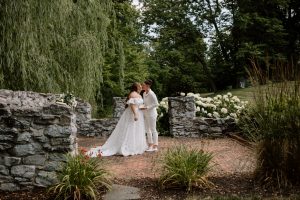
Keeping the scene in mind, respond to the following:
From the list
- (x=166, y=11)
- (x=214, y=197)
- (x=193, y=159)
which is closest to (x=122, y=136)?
(x=193, y=159)

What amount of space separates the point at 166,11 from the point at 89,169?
65.2ft

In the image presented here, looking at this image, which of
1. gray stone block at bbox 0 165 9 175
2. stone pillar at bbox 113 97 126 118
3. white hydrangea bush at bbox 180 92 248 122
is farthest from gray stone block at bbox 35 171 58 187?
white hydrangea bush at bbox 180 92 248 122

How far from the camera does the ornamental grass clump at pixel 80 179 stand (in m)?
5.52

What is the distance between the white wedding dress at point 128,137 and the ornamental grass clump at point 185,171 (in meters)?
2.96

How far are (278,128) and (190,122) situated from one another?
6011 mm

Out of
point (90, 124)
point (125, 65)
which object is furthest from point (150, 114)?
point (125, 65)

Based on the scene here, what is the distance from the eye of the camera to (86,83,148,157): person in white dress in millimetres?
9180

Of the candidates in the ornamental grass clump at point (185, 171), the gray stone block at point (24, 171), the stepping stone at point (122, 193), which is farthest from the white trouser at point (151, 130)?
the gray stone block at point (24, 171)

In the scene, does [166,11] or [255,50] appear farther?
[166,11]

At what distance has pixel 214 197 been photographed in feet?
18.2

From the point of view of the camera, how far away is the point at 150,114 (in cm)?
940

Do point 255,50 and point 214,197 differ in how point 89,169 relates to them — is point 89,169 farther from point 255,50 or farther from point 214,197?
point 255,50

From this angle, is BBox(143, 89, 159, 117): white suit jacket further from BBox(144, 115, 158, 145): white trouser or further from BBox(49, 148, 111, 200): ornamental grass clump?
BBox(49, 148, 111, 200): ornamental grass clump

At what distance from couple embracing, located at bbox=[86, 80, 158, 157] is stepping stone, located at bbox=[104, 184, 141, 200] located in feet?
10.3
